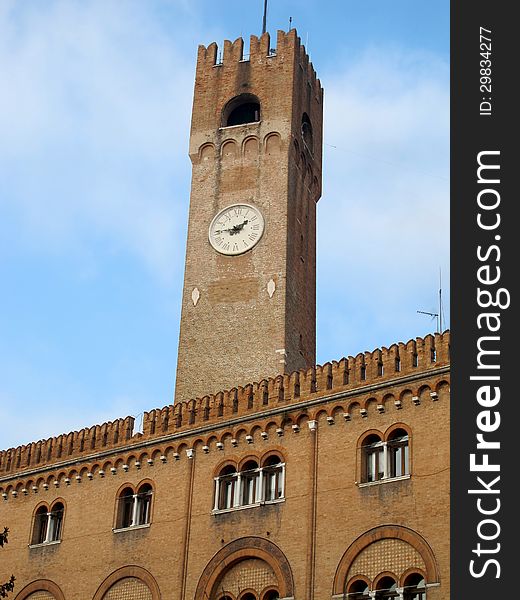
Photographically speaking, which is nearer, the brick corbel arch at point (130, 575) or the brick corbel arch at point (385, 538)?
the brick corbel arch at point (385, 538)

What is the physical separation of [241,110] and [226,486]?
43.4 feet

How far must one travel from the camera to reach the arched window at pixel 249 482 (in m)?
22.1

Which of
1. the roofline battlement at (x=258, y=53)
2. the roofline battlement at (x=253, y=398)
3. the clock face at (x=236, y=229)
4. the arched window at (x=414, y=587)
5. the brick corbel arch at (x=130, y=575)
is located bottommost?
the arched window at (x=414, y=587)

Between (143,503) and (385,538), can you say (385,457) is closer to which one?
(385,538)

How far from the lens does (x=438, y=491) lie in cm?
1953

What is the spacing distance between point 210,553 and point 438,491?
16.9ft

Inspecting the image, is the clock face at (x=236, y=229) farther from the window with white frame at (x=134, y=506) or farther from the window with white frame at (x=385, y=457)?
the window with white frame at (x=385, y=457)

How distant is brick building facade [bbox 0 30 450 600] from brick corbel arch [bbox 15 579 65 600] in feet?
0.13

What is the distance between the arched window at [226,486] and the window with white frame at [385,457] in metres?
3.04

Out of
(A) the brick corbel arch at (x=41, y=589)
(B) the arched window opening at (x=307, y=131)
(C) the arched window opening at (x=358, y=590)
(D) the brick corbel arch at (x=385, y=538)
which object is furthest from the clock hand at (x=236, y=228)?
(C) the arched window opening at (x=358, y=590)

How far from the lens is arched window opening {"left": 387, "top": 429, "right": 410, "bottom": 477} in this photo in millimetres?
20328

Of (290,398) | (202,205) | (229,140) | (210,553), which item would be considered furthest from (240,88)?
(210,553)

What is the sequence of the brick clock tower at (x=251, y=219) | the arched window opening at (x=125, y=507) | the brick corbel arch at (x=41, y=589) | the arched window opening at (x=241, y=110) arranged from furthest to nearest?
the arched window opening at (x=241, y=110) → the brick clock tower at (x=251, y=219) → the brick corbel arch at (x=41, y=589) → the arched window opening at (x=125, y=507)

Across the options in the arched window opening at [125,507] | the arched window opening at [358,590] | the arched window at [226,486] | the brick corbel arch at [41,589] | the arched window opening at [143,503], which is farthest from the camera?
the brick corbel arch at [41,589]
